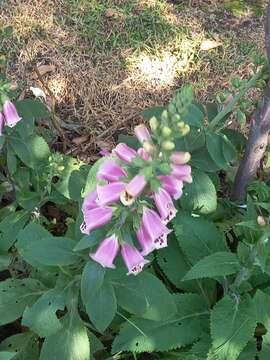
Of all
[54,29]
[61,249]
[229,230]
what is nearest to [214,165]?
[229,230]

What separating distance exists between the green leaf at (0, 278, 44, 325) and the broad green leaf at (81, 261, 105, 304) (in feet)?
1.61

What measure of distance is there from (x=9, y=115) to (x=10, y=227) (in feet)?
1.98

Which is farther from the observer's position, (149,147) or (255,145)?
(255,145)

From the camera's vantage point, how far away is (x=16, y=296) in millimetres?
2625

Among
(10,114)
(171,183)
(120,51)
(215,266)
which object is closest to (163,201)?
(171,183)

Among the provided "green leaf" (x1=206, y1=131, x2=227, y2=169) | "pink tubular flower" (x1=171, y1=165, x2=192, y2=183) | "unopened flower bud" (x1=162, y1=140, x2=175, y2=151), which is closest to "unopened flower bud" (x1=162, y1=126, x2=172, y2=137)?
"unopened flower bud" (x1=162, y1=140, x2=175, y2=151)

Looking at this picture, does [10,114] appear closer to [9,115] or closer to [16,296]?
[9,115]

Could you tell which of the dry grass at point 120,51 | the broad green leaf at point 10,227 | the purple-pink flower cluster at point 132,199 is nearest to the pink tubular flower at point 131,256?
the purple-pink flower cluster at point 132,199

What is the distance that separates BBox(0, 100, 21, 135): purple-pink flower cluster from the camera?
257cm

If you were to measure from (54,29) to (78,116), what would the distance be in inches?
27.6

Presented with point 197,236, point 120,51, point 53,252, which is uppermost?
point 53,252

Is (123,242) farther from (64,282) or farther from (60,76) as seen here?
(60,76)

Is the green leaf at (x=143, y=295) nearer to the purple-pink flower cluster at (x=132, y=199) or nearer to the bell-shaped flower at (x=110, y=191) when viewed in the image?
the purple-pink flower cluster at (x=132, y=199)

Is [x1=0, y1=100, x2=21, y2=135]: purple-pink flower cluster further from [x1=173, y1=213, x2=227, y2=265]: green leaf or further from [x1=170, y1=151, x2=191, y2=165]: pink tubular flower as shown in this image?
[x1=170, y1=151, x2=191, y2=165]: pink tubular flower
